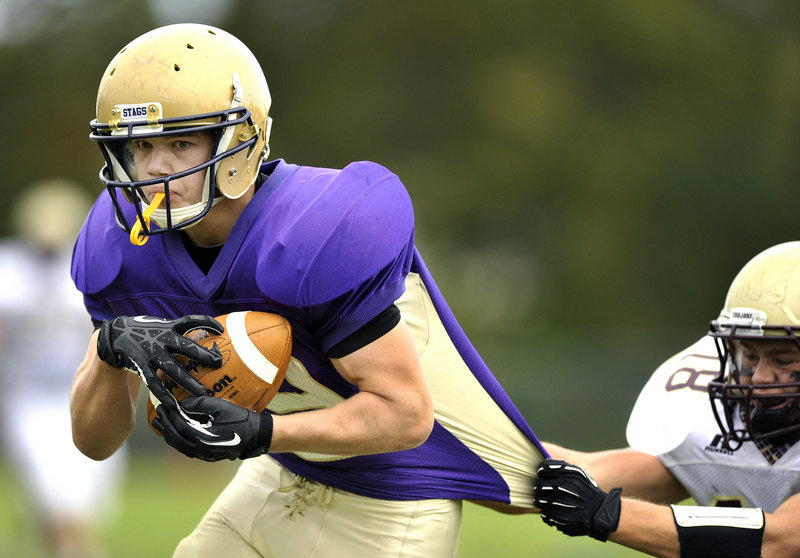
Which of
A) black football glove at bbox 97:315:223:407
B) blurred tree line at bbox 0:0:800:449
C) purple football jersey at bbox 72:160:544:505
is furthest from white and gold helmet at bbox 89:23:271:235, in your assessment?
blurred tree line at bbox 0:0:800:449

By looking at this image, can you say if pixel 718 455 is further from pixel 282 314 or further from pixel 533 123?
pixel 533 123

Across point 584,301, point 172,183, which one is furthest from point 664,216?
point 172,183

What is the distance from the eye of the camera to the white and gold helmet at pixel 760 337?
328 cm

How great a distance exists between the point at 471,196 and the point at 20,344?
31.7 feet

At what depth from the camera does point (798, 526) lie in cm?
312

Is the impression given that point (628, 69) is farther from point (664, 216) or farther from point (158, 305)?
point (158, 305)

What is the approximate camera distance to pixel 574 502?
10.2ft

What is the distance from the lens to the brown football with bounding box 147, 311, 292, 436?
2.68m

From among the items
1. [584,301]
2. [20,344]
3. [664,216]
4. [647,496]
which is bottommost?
[584,301]

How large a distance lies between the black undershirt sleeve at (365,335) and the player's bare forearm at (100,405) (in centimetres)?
57

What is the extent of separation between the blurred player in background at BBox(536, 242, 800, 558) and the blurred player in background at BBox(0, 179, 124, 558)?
3275 mm

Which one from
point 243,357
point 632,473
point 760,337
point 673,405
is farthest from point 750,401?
point 243,357

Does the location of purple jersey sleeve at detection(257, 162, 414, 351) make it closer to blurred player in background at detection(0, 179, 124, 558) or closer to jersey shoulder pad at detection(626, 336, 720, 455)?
jersey shoulder pad at detection(626, 336, 720, 455)

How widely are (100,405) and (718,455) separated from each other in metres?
1.69
